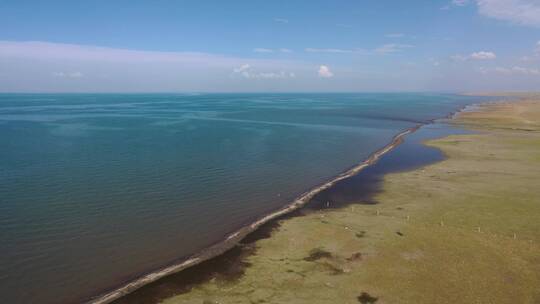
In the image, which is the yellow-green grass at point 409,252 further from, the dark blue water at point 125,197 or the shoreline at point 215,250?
the dark blue water at point 125,197

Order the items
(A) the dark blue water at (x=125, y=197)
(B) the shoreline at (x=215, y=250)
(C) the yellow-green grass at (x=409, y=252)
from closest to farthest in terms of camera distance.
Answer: (C) the yellow-green grass at (x=409, y=252), (B) the shoreline at (x=215, y=250), (A) the dark blue water at (x=125, y=197)

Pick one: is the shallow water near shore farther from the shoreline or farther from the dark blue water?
the dark blue water

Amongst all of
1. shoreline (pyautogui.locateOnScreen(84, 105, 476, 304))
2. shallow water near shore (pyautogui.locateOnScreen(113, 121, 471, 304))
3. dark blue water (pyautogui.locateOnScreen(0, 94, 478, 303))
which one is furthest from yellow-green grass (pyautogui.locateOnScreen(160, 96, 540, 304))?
dark blue water (pyautogui.locateOnScreen(0, 94, 478, 303))

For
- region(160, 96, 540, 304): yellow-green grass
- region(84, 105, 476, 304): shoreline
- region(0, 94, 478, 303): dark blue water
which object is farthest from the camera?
region(0, 94, 478, 303): dark blue water

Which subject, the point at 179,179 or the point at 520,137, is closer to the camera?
the point at 179,179

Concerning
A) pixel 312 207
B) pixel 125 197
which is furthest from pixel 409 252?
pixel 125 197

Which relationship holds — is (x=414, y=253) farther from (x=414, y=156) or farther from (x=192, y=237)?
(x=414, y=156)

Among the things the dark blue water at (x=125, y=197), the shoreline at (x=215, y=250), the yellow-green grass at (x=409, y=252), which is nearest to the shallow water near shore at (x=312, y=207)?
the shoreline at (x=215, y=250)

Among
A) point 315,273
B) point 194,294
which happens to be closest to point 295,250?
point 315,273

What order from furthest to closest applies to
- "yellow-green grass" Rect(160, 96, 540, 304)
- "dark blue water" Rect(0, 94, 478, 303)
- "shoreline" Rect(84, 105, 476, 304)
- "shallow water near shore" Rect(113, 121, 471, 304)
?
"dark blue water" Rect(0, 94, 478, 303) → "shallow water near shore" Rect(113, 121, 471, 304) → "shoreline" Rect(84, 105, 476, 304) → "yellow-green grass" Rect(160, 96, 540, 304)
